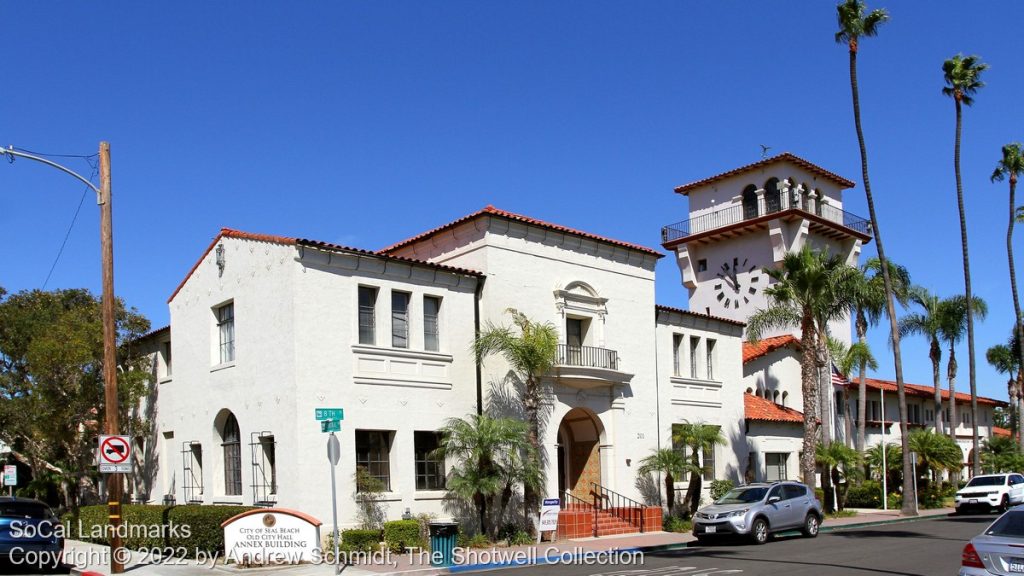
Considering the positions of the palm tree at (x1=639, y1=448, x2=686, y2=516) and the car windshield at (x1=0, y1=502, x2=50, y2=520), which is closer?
the car windshield at (x1=0, y1=502, x2=50, y2=520)

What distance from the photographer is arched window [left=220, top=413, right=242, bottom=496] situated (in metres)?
23.1

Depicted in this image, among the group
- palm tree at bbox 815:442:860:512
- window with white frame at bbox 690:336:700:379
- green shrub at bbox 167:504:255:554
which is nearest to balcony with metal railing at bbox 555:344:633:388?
window with white frame at bbox 690:336:700:379

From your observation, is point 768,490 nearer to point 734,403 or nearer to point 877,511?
point 734,403

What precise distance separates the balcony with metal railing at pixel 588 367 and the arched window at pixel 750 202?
2057 centimetres

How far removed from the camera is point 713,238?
45750 mm

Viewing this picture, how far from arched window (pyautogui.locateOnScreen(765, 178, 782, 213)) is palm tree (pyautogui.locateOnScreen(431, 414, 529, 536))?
24.8m

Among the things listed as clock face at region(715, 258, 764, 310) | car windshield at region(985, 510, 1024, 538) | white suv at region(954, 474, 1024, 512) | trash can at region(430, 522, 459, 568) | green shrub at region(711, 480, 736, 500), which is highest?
clock face at region(715, 258, 764, 310)

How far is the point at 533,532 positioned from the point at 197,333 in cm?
1021

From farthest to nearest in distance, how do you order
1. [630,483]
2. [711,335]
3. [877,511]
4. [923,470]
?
[923,470]
[877,511]
[711,335]
[630,483]

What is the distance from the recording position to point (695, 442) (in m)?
28.0

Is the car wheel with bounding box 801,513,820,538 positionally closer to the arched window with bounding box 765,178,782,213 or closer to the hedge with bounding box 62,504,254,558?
the hedge with bounding box 62,504,254,558

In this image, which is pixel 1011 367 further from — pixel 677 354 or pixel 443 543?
pixel 443 543

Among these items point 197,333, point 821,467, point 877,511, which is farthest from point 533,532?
point 877,511

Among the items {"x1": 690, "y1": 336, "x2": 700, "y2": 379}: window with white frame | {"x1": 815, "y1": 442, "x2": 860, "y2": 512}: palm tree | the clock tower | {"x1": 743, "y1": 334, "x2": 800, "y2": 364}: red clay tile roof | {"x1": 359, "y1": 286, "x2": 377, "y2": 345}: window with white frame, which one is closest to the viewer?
{"x1": 359, "y1": 286, "x2": 377, "y2": 345}: window with white frame
